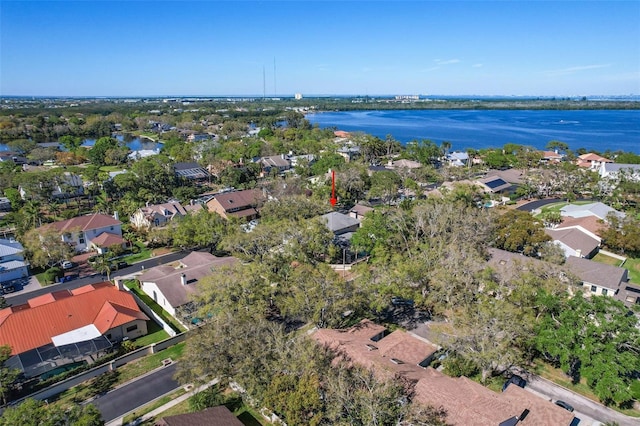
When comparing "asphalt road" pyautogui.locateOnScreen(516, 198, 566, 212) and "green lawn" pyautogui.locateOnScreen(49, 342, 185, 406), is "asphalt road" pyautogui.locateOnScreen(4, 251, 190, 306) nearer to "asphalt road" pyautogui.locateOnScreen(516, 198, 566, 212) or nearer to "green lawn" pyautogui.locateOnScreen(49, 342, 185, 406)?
"green lawn" pyautogui.locateOnScreen(49, 342, 185, 406)

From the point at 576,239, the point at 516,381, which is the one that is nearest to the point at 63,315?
the point at 516,381

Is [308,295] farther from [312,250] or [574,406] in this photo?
[574,406]

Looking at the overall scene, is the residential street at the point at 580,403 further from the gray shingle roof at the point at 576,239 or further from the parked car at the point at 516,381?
the gray shingle roof at the point at 576,239

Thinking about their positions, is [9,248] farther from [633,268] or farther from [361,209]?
[633,268]

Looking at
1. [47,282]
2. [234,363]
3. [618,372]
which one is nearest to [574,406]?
[618,372]

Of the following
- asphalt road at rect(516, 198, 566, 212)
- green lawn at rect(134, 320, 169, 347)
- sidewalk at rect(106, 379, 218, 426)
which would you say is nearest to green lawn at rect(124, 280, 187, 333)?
green lawn at rect(134, 320, 169, 347)

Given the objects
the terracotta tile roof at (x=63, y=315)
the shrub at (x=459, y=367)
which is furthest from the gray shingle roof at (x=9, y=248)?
the shrub at (x=459, y=367)

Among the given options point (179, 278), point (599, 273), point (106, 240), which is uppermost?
point (599, 273)
